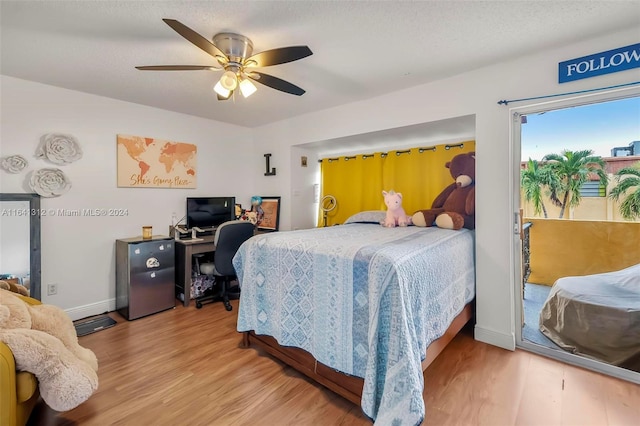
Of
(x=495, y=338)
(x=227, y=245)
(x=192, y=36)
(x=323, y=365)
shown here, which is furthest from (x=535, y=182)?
(x=227, y=245)

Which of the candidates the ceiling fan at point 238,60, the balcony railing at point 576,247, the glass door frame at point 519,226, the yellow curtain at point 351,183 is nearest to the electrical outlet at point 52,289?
the ceiling fan at point 238,60

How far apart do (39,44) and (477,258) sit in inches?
145

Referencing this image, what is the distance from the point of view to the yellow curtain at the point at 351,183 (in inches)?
147

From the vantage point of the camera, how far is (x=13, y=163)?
253 centimetres

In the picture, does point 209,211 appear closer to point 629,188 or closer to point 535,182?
point 535,182

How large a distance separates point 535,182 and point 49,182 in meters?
4.34

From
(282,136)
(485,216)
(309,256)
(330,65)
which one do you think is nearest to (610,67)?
(485,216)

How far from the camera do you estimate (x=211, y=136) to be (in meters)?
3.97

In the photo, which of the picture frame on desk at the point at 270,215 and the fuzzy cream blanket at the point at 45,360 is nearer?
the fuzzy cream blanket at the point at 45,360

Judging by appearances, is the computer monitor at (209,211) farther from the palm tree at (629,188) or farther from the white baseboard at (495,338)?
the palm tree at (629,188)

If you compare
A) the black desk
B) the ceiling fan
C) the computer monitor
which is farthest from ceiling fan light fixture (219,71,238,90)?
the computer monitor

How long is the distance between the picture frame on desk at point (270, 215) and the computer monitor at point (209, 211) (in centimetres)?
42

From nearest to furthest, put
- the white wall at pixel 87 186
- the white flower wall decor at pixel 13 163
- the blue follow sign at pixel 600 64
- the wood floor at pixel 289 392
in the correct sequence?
the wood floor at pixel 289 392, the blue follow sign at pixel 600 64, the white flower wall decor at pixel 13 163, the white wall at pixel 87 186

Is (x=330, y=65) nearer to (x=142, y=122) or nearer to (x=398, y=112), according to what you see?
(x=398, y=112)
